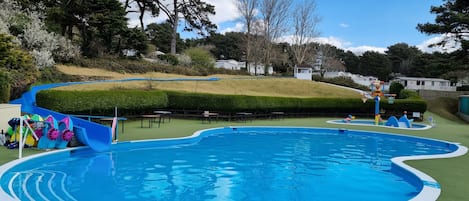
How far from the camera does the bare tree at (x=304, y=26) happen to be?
158 feet

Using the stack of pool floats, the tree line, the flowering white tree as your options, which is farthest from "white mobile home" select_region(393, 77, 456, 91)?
the stack of pool floats

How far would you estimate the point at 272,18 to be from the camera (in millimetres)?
45562

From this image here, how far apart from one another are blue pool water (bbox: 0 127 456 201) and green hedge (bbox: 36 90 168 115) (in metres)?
5.08

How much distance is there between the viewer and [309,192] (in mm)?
6359

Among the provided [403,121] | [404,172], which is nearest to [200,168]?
[404,172]

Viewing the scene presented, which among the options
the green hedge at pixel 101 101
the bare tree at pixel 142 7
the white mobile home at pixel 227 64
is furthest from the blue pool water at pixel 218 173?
the white mobile home at pixel 227 64

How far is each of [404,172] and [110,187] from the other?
578 cm

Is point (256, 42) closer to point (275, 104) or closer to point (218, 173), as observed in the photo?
point (275, 104)

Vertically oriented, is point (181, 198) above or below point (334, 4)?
below

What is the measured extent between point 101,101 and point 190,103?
5.54 metres

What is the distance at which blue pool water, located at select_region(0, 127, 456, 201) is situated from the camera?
607 centimetres

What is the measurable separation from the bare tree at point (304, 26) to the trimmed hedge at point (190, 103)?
85.5 feet

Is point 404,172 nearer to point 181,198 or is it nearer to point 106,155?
point 181,198

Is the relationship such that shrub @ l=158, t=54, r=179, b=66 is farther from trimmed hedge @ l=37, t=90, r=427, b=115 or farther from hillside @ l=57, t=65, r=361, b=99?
trimmed hedge @ l=37, t=90, r=427, b=115
